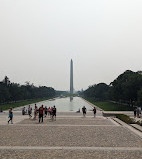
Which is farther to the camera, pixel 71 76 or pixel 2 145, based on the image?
pixel 71 76

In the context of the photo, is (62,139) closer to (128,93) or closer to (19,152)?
(19,152)

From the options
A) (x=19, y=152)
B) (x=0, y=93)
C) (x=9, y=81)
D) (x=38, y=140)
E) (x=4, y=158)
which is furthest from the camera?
(x=9, y=81)

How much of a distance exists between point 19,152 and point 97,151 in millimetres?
3253

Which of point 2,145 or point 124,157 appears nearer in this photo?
point 124,157

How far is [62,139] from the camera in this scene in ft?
46.1

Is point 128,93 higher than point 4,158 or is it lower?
higher

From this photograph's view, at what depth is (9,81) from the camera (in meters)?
102

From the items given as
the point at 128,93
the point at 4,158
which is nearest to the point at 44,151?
the point at 4,158

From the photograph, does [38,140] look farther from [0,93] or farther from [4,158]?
[0,93]

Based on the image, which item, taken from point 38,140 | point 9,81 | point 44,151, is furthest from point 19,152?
point 9,81

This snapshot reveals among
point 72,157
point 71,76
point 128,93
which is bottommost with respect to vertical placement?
point 72,157

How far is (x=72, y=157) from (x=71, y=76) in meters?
183

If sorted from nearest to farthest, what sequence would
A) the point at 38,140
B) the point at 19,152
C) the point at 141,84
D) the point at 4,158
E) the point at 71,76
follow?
the point at 4,158
the point at 19,152
the point at 38,140
the point at 141,84
the point at 71,76

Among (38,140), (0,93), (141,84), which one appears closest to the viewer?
(38,140)
